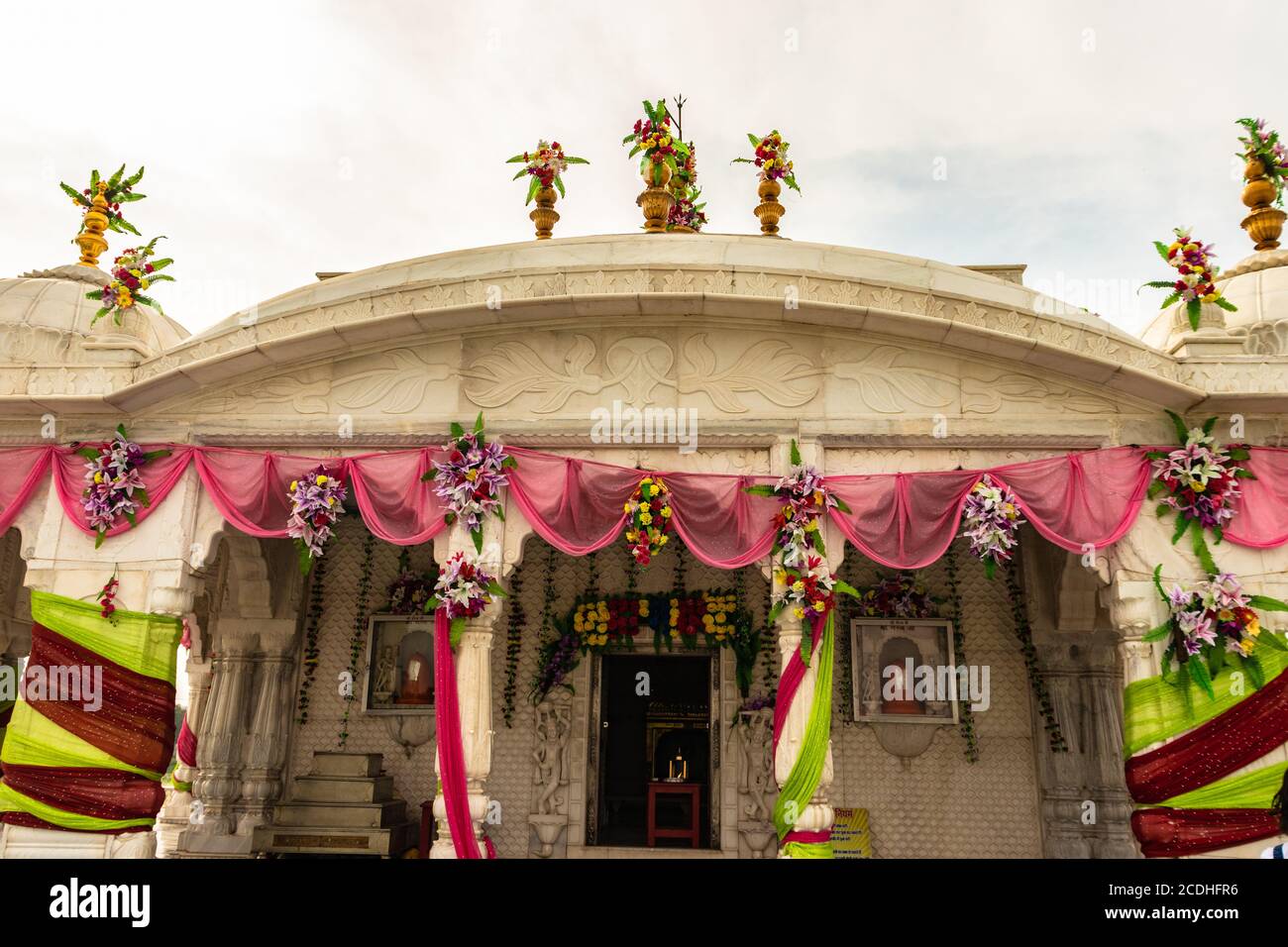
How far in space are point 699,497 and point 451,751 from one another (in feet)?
9.94

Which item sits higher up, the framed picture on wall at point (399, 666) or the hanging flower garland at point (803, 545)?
the hanging flower garland at point (803, 545)

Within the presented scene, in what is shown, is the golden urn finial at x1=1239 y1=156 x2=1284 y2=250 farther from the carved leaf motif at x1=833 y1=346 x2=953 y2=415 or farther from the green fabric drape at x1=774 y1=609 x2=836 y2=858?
the green fabric drape at x1=774 y1=609 x2=836 y2=858

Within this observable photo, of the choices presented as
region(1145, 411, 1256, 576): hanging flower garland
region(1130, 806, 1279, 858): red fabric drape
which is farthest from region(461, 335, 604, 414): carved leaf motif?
region(1130, 806, 1279, 858): red fabric drape

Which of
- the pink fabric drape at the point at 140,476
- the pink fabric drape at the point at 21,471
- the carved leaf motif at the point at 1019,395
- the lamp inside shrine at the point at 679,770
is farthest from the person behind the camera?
the lamp inside shrine at the point at 679,770

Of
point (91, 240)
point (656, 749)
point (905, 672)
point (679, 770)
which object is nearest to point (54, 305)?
point (91, 240)

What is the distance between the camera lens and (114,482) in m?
8.29

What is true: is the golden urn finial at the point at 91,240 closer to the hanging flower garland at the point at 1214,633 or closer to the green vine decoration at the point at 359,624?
the green vine decoration at the point at 359,624

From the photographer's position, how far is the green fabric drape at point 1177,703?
7.34 meters

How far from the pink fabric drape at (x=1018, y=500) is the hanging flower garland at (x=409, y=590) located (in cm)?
528

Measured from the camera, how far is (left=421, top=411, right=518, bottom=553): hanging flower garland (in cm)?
801

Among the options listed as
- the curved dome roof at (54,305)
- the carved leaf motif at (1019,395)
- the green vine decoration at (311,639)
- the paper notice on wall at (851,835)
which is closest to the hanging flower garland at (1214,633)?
the carved leaf motif at (1019,395)

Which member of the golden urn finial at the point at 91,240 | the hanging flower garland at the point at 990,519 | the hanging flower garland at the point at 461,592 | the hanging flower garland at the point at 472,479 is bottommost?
the hanging flower garland at the point at 461,592

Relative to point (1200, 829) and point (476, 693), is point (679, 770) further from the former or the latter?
point (1200, 829)
